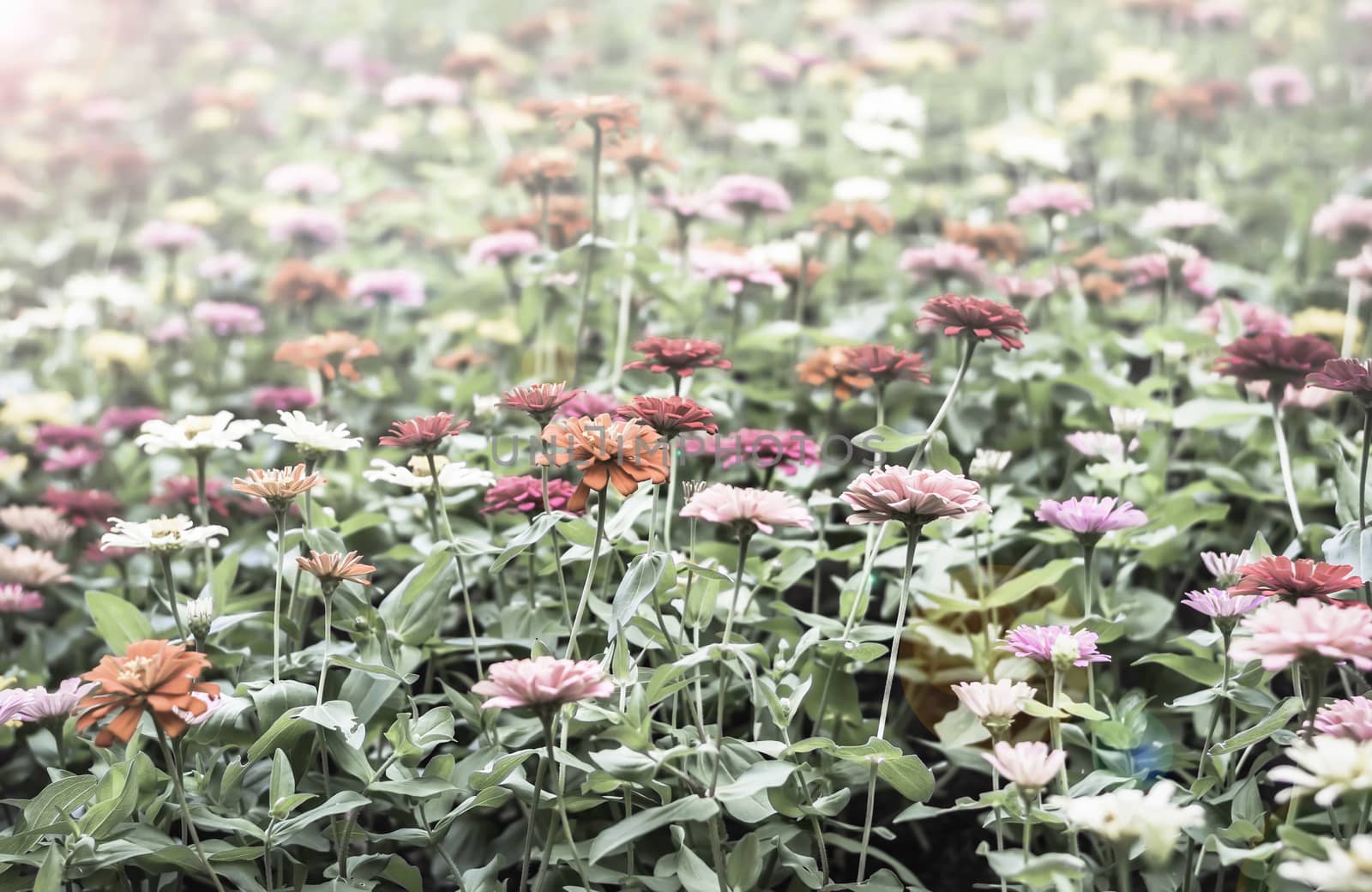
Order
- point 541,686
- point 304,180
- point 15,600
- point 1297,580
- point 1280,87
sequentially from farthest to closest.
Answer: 1. point 1280,87
2. point 304,180
3. point 15,600
4. point 1297,580
5. point 541,686

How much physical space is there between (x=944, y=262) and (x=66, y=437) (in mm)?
1731

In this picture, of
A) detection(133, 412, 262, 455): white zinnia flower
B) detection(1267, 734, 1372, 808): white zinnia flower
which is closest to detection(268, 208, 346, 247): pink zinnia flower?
detection(133, 412, 262, 455): white zinnia flower

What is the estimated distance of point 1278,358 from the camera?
1.53m

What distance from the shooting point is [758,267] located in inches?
74.7

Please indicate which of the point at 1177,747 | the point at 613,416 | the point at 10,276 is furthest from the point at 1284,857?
the point at 10,276

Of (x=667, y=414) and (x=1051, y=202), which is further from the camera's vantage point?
(x=1051, y=202)

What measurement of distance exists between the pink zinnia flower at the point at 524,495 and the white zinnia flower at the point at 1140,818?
0.79m

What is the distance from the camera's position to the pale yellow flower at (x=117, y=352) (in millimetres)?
2375

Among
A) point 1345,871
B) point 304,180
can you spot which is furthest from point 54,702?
point 304,180

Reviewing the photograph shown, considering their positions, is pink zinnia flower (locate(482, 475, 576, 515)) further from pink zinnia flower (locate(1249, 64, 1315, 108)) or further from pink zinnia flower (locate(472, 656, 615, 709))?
pink zinnia flower (locate(1249, 64, 1315, 108))

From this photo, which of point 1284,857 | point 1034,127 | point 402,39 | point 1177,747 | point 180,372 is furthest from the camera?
point 402,39

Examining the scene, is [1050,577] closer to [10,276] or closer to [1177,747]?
[1177,747]

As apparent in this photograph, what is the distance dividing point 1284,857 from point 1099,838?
7.4 inches

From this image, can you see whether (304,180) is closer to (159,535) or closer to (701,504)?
(159,535)
